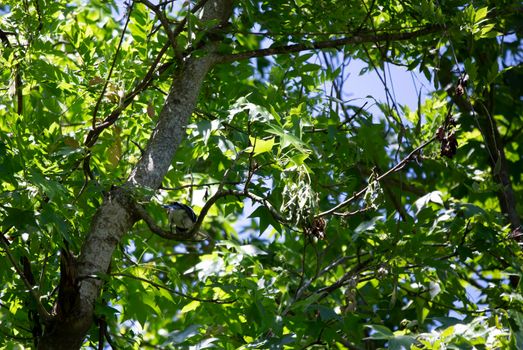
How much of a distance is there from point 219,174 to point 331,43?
0.70 m

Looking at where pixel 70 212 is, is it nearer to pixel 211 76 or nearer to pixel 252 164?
pixel 252 164

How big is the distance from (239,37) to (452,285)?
1423 millimetres

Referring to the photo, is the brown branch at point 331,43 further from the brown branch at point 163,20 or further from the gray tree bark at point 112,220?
the brown branch at point 163,20

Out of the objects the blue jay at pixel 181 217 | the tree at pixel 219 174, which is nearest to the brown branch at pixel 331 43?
the tree at pixel 219 174

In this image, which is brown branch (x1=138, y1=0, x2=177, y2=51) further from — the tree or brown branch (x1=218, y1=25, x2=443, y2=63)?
brown branch (x1=218, y1=25, x2=443, y2=63)

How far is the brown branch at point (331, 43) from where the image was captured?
9.67ft

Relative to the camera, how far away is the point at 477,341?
Result: 2.41 meters

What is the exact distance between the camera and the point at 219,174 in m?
3.22

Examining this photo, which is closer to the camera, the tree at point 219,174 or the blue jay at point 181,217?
the tree at point 219,174

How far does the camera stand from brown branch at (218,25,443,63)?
2947mm

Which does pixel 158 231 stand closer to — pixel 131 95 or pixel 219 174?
pixel 131 95

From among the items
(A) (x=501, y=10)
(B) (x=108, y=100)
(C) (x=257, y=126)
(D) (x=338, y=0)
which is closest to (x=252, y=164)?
(C) (x=257, y=126)

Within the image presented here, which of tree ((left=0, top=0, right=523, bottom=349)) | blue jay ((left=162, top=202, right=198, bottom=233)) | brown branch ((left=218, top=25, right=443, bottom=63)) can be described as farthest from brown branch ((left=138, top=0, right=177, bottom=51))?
blue jay ((left=162, top=202, right=198, bottom=233))

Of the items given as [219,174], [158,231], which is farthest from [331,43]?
[158,231]
